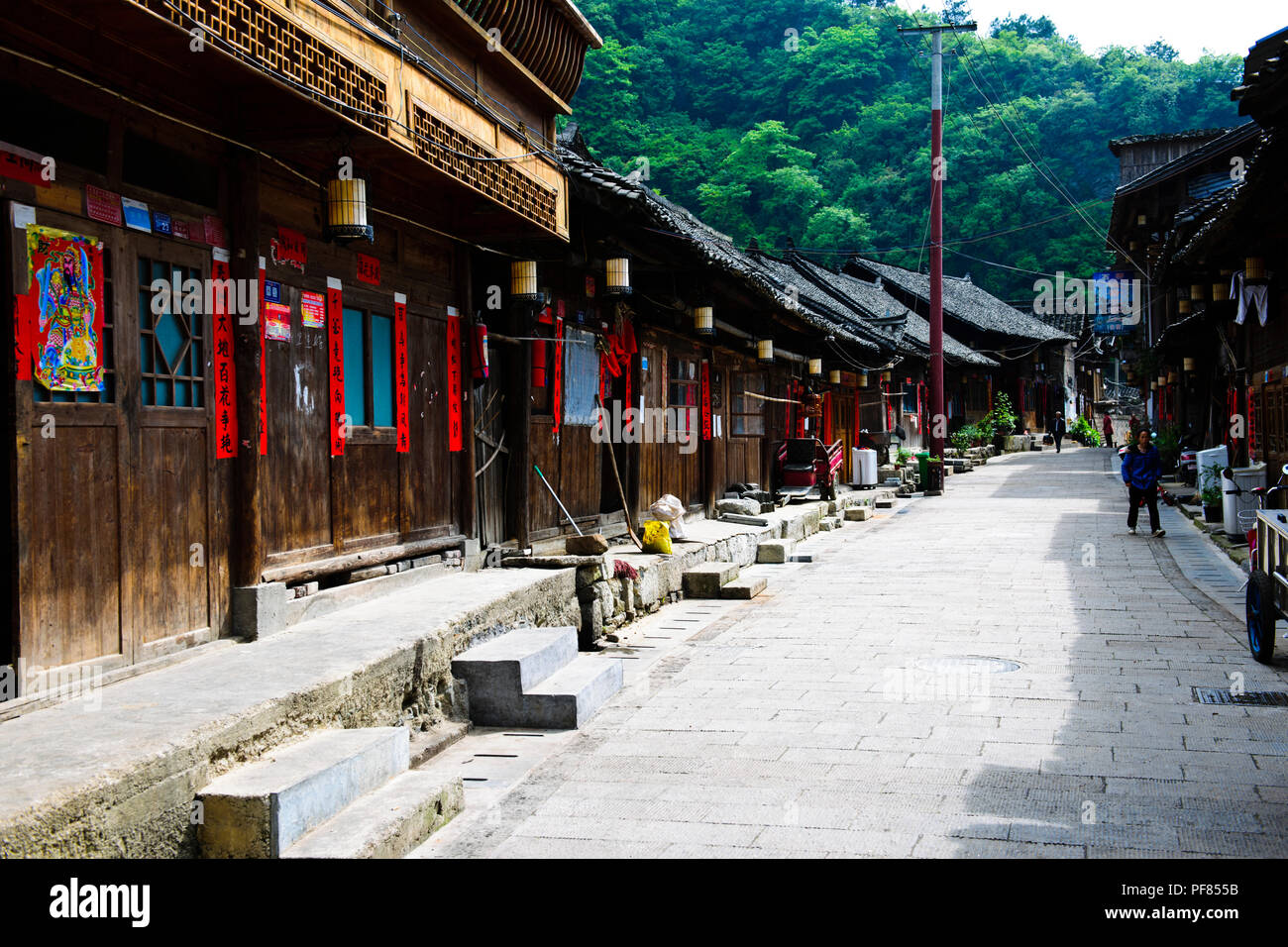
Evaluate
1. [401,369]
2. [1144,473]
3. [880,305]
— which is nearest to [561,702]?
[401,369]

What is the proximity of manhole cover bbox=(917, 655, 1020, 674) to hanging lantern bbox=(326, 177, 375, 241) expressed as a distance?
6197 millimetres

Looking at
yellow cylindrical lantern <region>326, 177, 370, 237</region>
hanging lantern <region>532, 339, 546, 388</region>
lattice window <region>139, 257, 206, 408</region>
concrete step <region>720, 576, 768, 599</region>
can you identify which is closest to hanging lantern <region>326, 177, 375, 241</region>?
yellow cylindrical lantern <region>326, 177, 370, 237</region>

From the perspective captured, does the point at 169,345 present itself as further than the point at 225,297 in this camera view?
No

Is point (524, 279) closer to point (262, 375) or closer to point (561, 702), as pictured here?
point (262, 375)

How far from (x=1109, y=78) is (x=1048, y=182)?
34.2 ft

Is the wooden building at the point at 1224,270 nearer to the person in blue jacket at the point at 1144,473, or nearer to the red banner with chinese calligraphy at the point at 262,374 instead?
the person in blue jacket at the point at 1144,473

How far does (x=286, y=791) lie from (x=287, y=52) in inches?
173

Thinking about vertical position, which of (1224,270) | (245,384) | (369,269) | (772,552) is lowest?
(772,552)

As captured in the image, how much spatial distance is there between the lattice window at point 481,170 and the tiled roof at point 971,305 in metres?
41.8

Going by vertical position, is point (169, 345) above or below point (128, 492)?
above

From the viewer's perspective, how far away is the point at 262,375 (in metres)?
7.84

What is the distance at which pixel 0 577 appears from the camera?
5.71 meters

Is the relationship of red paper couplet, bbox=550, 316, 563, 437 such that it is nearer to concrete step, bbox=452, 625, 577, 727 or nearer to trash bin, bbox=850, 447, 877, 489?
concrete step, bbox=452, 625, 577, 727

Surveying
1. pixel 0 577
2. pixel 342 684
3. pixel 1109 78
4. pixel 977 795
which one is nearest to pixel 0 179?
pixel 0 577
